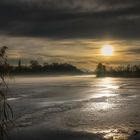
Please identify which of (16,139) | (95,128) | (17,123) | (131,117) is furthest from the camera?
(131,117)

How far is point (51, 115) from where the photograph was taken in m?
28.8

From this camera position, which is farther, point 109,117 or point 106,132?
point 109,117

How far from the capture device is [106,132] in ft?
66.1

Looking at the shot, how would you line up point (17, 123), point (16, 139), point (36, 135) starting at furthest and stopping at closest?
1. point (17, 123)
2. point (36, 135)
3. point (16, 139)

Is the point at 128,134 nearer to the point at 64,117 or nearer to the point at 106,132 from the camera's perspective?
the point at 106,132

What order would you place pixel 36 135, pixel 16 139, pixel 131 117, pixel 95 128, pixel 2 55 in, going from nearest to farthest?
pixel 2 55 < pixel 16 139 < pixel 36 135 < pixel 95 128 < pixel 131 117

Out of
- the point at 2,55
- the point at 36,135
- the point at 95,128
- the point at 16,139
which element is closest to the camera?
the point at 2,55

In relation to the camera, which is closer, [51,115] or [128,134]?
[128,134]

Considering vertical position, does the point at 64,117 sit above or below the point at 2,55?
below

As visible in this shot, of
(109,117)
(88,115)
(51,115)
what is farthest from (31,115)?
(109,117)

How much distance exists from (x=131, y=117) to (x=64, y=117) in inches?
211

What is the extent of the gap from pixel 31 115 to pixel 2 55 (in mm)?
22066

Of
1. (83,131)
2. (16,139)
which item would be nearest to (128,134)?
(83,131)

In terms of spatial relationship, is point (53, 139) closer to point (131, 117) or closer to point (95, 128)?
point (95, 128)
